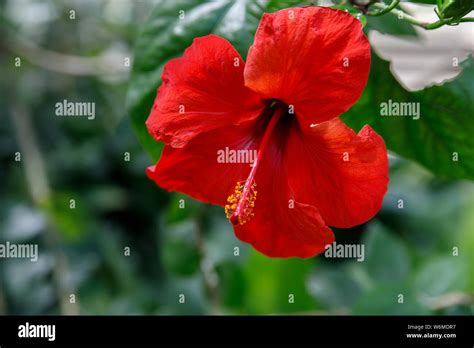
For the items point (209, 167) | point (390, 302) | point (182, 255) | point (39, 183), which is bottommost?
point (390, 302)

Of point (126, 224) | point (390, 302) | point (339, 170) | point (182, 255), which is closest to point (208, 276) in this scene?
point (182, 255)

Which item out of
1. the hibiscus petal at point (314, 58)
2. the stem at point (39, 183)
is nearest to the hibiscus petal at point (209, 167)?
the hibiscus petal at point (314, 58)

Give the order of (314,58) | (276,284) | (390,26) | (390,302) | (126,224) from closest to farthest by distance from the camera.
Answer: (314,58) → (390,26) → (390,302) → (276,284) → (126,224)

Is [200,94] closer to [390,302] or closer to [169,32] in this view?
[169,32]

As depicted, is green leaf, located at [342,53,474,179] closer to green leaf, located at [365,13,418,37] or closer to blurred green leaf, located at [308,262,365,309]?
green leaf, located at [365,13,418,37]

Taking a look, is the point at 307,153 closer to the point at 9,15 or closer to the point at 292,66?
the point at 292,66
